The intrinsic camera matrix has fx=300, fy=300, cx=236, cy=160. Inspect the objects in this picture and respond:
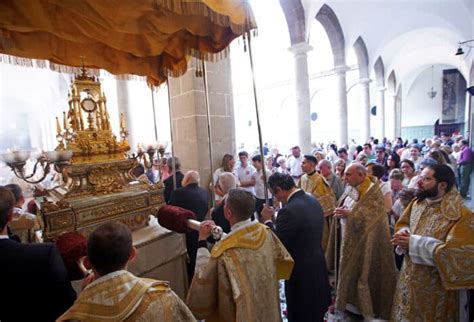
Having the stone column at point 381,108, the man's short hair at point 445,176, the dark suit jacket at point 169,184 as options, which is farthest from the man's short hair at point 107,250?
the stone column at point 381,108

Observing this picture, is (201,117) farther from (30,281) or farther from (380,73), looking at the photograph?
(380,73)

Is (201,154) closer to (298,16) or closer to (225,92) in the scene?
(225,92)

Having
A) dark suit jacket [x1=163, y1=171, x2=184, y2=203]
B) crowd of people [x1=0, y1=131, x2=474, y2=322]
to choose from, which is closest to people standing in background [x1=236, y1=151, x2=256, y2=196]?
dark suit jacket [x1=163, y1=171, x2=184, y2=203]

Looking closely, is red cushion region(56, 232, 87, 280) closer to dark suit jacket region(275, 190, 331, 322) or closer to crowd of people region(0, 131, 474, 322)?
crowd of people region(0, 131, 474, 322)

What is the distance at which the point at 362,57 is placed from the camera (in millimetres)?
15430

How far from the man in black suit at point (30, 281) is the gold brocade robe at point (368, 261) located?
8.97 feet

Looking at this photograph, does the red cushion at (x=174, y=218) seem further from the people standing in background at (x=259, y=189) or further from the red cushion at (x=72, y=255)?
the people standing in background at (x=259, y=189)

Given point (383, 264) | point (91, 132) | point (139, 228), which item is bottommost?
point (383, 264)

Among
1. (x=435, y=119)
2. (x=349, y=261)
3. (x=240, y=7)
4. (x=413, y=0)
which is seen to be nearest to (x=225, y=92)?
(x=240, y=7)

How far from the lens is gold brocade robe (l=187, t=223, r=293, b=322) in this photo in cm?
196

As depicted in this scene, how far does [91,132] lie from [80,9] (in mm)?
1110

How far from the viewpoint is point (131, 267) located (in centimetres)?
268

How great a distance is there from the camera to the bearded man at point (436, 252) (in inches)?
91.6

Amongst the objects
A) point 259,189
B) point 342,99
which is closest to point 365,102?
point 342,99
